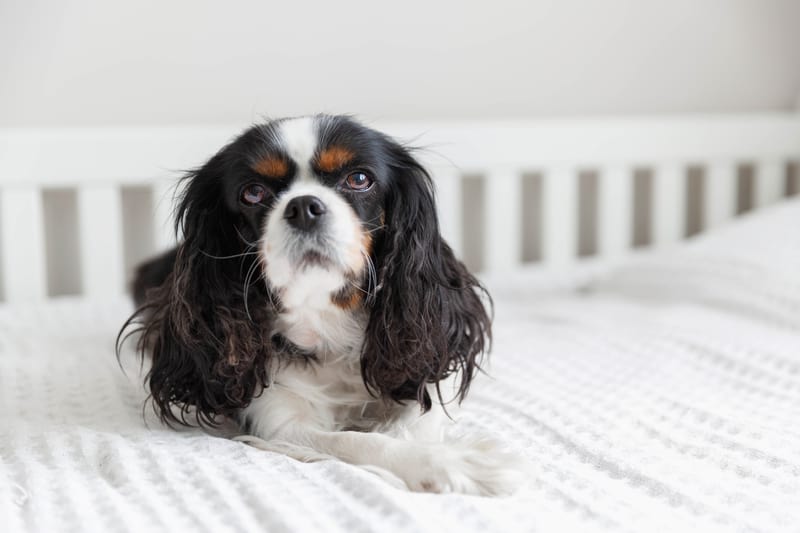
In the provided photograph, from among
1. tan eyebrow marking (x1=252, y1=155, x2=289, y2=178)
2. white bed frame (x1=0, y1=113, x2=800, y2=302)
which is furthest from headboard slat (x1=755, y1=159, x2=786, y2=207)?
tan eyebrow marking (x1=252, y1=155, x2=289, y2=178)

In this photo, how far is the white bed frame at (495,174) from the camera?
2.04 m

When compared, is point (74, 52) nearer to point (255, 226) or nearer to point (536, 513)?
point (255, 226)

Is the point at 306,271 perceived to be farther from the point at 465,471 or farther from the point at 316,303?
the point at 465,471

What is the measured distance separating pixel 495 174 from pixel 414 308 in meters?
1.20

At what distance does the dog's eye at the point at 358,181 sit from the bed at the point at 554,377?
36 centimetres

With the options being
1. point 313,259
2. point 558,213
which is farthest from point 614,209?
point 313,259

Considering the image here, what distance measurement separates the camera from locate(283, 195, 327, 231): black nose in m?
1.09

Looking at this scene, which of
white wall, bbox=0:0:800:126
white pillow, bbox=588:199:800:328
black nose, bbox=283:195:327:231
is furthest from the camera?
white wall, bbox=0:0:800:126

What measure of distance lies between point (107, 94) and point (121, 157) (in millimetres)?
258

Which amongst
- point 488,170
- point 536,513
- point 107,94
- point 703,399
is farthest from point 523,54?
point 536,513

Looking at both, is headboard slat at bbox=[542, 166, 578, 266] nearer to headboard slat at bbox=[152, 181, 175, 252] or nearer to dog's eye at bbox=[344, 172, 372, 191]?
headboard slat at bbox=[152, 181, 175, 252]

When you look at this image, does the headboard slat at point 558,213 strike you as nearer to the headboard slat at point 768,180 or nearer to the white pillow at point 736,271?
the white pillow at point 736,271

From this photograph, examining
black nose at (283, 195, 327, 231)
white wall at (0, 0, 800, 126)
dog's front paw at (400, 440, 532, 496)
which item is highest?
white wall at (0, 0, 800, 126)

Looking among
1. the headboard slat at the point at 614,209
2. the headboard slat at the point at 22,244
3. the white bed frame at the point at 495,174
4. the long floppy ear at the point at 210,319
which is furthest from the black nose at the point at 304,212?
the headboard slat at the point at 614,209
